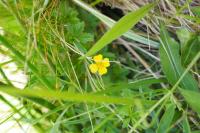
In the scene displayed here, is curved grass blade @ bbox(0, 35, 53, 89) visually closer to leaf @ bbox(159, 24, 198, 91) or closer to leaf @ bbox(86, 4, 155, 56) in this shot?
leaf @ bbox(86, 4, 155, 56)

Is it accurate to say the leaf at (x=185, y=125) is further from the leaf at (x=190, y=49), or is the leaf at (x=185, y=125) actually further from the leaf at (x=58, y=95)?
the leaf at (x=58, y=95)

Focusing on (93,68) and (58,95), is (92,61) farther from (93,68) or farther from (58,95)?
(58,95)

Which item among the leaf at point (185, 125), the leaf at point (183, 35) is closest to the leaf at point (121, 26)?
the leaf at point (183, 35)

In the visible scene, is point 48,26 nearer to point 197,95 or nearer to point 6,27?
point 6,27

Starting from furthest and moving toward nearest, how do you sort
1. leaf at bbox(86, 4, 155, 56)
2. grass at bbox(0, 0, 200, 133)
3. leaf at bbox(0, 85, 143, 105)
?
grass at bbox(0, 0, 200, 133) < leaf at bbox(86, 4, 155, 56) < leaf at bbox(0, 85, 143, 105)

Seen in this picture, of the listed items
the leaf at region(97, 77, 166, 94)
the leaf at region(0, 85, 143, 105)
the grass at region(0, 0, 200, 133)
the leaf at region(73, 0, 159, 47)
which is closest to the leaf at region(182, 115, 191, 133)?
the grass at region(0, 0, 200, 133)

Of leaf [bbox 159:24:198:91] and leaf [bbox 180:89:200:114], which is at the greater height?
leaf [bbox 159:24:198:91]

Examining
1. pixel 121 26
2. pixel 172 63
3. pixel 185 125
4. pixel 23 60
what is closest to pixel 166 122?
pixel 185 125
